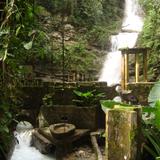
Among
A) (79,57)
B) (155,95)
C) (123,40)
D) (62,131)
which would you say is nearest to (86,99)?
(62,131)

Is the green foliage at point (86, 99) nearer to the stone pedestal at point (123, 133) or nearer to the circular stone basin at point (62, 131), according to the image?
the circular stone basin at point (62, 131)

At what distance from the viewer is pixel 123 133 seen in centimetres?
336

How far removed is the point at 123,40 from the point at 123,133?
13.9 metres

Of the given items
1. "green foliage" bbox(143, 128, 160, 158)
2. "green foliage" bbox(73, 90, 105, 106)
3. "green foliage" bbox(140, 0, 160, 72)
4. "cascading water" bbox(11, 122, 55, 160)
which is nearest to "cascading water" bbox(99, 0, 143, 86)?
"green foliage" bbox(140, 0, 160, 72)

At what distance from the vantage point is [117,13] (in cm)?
1969

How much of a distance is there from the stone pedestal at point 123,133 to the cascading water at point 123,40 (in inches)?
397

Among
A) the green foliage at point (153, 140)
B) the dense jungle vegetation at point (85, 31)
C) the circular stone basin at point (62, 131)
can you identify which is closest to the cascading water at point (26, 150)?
the circular stone basin at point (62, 131)

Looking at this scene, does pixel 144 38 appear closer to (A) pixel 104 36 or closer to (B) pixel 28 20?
(A) pixel 104 36

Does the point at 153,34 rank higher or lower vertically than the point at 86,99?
higher

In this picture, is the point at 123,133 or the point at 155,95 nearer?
the point at 123,133

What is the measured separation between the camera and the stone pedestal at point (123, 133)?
3328 mm

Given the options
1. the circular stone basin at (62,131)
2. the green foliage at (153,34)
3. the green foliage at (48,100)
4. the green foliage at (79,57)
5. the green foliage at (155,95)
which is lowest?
the circular stone basin at (62,131)

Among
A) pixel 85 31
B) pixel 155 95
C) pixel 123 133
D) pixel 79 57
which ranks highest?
pixel 85 31

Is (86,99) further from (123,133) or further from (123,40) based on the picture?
(123,40)
